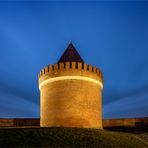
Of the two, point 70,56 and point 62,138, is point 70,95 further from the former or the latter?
point 62,138

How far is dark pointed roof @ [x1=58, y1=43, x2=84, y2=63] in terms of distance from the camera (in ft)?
70.3

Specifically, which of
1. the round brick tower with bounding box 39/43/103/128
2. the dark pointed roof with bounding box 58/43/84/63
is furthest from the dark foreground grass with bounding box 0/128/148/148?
the dark pointed roof with bounding box 58/43/84/63

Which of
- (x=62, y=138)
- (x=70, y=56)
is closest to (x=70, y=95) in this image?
(x=70, y=56)

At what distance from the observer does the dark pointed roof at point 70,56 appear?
844 inches

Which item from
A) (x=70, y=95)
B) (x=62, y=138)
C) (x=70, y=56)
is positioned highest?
(x=70, y=56)

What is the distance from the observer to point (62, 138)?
1402 cm

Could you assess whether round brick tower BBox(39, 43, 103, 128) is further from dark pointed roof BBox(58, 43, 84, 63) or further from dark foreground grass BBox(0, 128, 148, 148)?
dark foreground grass BBox(0, 128, 148, 148)

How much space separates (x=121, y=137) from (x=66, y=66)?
656 cm

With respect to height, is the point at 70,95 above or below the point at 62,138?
above

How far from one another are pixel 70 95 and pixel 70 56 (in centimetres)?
376

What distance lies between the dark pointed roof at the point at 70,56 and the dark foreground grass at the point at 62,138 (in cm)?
700

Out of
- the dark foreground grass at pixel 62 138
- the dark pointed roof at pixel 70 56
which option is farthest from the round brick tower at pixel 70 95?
the dark foreground grass at pixel 62 138

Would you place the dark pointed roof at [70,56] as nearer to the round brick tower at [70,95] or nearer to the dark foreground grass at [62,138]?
the round brick tower at [70,95]

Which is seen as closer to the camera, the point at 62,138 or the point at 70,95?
the point at 62,138
